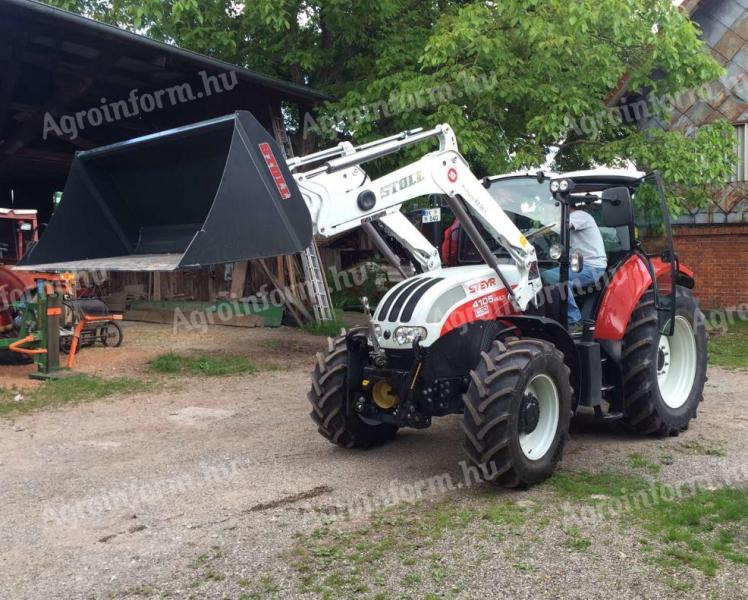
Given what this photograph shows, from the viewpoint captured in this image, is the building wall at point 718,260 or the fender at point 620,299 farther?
the building wall at point 718,260

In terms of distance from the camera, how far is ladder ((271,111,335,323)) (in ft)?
46.3

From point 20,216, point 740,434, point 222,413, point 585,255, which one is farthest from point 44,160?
point 740,434

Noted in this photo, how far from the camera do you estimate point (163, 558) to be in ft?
13.9

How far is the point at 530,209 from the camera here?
6344mm

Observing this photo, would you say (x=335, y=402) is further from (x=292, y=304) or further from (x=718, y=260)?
(x=718, y=260)

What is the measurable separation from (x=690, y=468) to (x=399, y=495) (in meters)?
2.23

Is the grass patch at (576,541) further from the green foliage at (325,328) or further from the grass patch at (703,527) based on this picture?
the green foliage at (325,328)

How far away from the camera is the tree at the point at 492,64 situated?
10875mm

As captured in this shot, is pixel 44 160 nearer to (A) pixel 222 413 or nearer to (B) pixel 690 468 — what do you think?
(A) pixel 222 413

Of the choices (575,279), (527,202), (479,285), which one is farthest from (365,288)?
(479,285)

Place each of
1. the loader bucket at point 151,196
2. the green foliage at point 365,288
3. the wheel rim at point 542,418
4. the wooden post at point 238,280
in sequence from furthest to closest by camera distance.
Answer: the green foliage at point 365,288
the wooden post at point 238,280
the wheel rim at point 542,418
the loader bucket at point 151,196

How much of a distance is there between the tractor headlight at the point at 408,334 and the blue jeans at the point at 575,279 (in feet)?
4.58

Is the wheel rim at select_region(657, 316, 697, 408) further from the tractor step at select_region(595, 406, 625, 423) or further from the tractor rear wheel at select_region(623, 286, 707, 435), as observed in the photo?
the tractor step at select_region(595, 406, 625, 423)

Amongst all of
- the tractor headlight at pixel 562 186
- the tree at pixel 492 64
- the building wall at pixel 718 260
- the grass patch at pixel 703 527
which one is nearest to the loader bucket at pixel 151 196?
the tractor headlight at pixel 562 186
